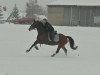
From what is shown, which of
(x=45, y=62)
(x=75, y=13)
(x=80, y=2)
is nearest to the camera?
(x=45, y=62)

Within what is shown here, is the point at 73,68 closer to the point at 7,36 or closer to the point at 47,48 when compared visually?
the point at 47,48

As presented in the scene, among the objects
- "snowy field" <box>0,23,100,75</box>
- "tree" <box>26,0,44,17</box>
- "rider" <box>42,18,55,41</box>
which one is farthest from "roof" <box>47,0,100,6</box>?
"tree" <box>26,0,44,17</box>

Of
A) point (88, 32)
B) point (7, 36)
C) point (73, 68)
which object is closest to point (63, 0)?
point (88, 32)

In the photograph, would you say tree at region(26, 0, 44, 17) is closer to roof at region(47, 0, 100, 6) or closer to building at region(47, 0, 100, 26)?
roof at region(47, 0, 100, 6)

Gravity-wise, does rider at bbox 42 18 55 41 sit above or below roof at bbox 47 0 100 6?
above

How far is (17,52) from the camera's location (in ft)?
59.7

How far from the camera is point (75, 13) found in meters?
50.9

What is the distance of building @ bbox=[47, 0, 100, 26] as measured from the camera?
49812 millimetres

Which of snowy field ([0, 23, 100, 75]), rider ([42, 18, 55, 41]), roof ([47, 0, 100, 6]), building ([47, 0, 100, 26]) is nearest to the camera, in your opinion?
snowy field ([0, 23, 100, 75])

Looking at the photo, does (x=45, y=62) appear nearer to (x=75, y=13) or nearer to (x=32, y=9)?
(x=75, y=13)

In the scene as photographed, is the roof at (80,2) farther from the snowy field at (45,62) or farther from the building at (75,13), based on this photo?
the snowy field at (45,62)

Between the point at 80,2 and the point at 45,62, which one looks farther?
the point at 80,2

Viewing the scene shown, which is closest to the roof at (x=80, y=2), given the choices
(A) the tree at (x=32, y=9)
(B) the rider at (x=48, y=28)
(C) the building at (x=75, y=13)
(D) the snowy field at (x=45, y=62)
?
(C) the building at (x=75, y=13)

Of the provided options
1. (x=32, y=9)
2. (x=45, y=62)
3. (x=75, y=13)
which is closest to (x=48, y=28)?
(x=45, y=62)
